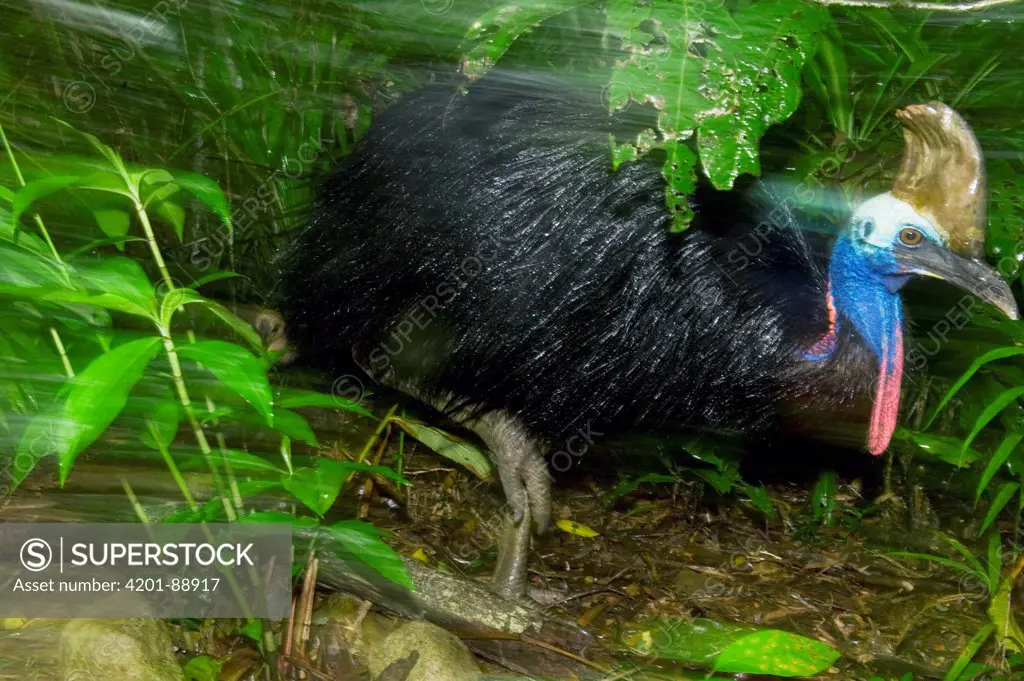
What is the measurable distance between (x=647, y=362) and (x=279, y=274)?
3.09 feet

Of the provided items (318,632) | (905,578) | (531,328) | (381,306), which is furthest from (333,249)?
(905,578)

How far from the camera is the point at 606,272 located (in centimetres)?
196

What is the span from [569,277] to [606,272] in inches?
3.1

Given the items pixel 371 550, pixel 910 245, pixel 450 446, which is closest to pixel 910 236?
pixel 910 245

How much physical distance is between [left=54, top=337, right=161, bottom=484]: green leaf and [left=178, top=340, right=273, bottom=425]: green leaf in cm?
8

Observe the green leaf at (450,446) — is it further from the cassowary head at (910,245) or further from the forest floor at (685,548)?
the cassowary head at (910,245)

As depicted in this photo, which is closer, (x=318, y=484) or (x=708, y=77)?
(x=318, y=484)

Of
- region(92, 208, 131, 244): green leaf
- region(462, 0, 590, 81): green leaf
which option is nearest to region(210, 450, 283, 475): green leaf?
region(92, 208, 131, 244): green leaf

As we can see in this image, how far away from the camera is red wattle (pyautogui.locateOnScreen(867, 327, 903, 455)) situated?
2.05 metres

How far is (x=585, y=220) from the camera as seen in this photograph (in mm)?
1957

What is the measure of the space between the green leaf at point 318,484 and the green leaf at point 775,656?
0.75 m

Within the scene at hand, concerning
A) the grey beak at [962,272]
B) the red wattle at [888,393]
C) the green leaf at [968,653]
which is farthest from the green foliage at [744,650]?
the grey beak at [962,272]

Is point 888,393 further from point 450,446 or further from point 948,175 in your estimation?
point 450,446

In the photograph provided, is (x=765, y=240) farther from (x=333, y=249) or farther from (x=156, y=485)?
(x=156, y=485)
